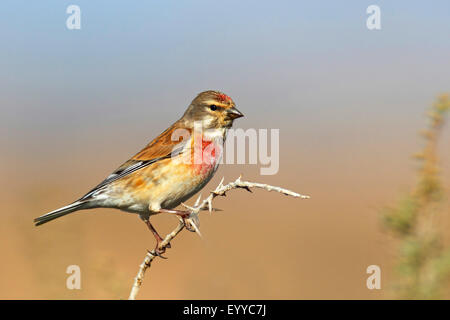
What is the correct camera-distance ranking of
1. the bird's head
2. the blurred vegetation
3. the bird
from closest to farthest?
the blurred vegetation < the bird < the bird's head

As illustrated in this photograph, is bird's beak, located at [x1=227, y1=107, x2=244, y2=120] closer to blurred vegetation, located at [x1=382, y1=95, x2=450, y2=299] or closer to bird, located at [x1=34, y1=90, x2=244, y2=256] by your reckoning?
bird, located at [x1=34, y1=90, x2=244, y2=256]

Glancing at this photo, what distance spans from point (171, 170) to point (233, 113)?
26.5 inches

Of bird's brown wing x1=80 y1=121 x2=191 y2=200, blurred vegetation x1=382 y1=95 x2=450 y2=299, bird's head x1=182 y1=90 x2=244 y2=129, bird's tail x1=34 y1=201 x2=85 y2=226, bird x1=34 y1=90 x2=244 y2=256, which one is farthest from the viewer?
bird's head x1=182 y1=90 x2=244 y2=129

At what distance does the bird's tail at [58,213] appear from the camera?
3.45 meters

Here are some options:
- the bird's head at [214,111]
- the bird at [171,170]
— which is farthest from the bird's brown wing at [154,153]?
the bird's head at [214,111]

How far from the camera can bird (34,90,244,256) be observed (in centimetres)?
389

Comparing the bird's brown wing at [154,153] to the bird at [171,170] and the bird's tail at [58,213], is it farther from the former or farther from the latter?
the bird's tail at [58,213]

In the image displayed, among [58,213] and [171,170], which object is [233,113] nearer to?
[171,170]

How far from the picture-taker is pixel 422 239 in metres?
1.46

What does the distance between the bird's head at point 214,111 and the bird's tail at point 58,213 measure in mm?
1122

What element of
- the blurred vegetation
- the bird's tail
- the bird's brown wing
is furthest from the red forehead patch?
the blurred vegetation

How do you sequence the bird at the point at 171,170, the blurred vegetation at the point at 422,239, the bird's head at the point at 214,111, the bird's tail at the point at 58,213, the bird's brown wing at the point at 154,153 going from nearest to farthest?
the blurred vegetation at the point at 422,239, the bird's tail at the point at 58,213, the bird at the point at 171,170, the bird's brown wing at the point at 154,153, the bird's head at the point at 214,111

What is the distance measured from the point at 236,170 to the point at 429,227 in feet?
26.3

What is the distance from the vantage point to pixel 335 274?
6.81 m
